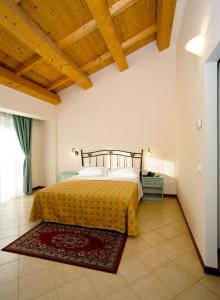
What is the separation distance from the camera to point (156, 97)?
167 inches

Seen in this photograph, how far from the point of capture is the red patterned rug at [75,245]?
6.41ft

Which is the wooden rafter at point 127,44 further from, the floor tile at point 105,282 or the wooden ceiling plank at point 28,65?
the floor tile at point 105,282

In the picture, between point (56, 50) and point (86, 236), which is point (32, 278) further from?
point (56, 50)

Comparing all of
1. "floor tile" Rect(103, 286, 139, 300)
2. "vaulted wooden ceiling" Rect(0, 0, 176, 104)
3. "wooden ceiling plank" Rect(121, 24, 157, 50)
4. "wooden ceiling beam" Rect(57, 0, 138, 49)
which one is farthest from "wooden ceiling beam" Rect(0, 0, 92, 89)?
"floor tile" Rect(103, 286, 139, 300)

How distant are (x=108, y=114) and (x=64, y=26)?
226 cm

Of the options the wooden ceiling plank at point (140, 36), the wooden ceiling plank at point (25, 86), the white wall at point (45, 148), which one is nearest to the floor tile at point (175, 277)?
the wooden ceiling plank at point (25, 86)

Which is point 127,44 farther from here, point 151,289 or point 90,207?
point 151,289

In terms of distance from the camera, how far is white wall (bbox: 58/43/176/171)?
13.7ft

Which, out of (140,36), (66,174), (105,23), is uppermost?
(140,36)

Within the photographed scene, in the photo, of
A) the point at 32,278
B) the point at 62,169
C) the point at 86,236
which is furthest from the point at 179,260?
the point at 62,169

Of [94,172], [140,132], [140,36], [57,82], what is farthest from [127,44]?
[94,172]

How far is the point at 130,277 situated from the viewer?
1709 millimetres

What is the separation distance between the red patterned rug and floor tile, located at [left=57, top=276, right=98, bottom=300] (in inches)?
8.8

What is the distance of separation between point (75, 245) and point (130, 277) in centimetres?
86
